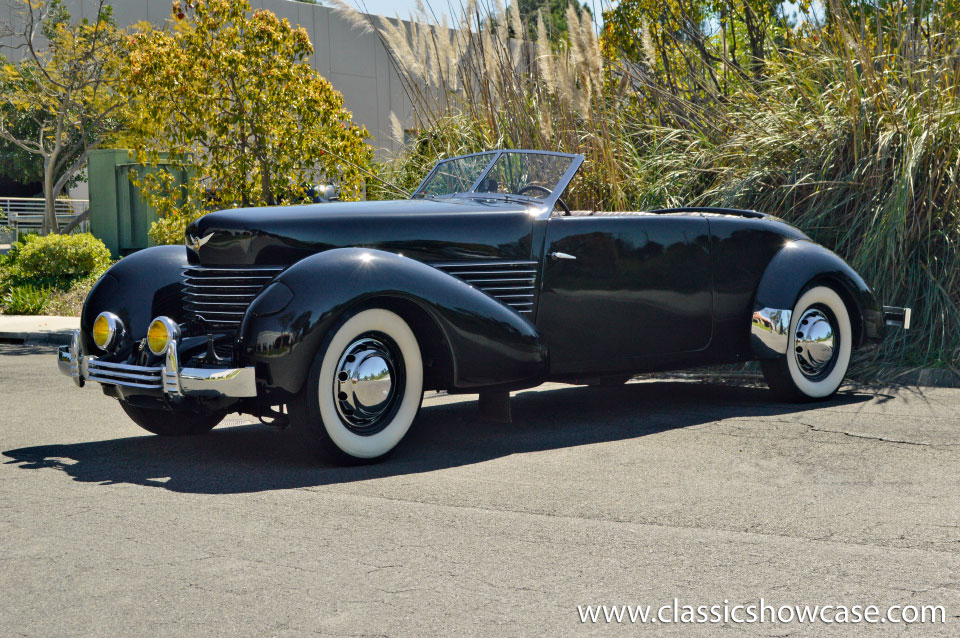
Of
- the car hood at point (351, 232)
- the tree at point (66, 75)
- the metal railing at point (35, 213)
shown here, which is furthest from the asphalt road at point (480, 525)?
the metal railing at point (35, 213)

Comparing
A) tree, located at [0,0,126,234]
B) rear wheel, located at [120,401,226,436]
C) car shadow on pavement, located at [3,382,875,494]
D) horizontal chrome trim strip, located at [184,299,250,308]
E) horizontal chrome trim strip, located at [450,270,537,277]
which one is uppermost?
tree, located at [0,0,126,234]

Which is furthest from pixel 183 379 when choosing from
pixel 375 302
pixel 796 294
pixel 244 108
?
pixel 244 108

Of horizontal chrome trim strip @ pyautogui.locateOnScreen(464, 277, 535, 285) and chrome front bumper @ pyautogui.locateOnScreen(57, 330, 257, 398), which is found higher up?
horizontal chrome trim strip @ pyautogui.locateOnScreen(464, 277, 535, 285)

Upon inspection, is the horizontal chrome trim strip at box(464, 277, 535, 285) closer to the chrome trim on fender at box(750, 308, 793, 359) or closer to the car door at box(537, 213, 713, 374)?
the car door at box(537, 213, 713, 374)

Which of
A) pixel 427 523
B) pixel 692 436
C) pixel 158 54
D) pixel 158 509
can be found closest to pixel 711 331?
Result: pixel 692 436

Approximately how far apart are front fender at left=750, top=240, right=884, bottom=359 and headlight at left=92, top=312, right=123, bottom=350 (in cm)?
368

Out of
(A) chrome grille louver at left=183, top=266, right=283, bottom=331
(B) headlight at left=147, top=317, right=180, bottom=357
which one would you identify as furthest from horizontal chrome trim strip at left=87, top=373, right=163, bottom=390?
(A) chrome grille louver at left=183, top=266, right=283, bottom=331

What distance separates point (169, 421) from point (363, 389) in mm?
1538

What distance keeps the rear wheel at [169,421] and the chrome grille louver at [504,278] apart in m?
1.53

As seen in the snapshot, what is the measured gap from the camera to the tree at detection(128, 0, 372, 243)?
37.5 ft

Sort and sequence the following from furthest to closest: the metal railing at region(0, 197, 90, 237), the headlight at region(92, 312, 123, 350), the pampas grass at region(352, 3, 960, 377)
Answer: the metal railing at region(0, 197, 90, 237) < the pampas grass at region(352, 3, 960, 377) < the headlight at region(92, 312, 123, 350)

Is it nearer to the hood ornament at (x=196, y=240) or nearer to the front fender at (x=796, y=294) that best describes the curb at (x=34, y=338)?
the hood ornament at (x=196, y=240)

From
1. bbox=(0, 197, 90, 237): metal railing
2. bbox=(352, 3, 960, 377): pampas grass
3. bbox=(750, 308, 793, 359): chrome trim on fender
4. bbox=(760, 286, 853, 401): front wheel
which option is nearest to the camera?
bbox=(750, 308, 793, 359): chrome trim on fender

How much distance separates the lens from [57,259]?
52.9ft
